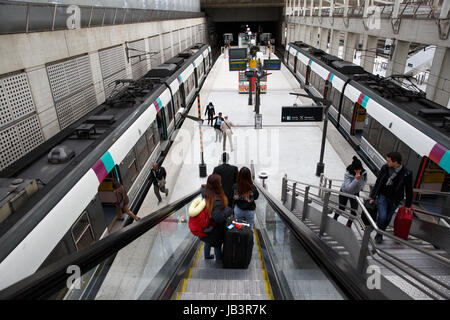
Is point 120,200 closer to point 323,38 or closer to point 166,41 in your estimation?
point 166,41

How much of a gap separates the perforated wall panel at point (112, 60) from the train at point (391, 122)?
32.2ft

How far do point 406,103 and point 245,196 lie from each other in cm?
728

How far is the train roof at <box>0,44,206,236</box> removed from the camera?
4105 millimetres

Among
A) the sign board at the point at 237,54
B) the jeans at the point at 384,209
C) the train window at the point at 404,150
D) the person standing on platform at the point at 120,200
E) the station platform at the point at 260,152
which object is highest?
the sign board at the point at 237,54

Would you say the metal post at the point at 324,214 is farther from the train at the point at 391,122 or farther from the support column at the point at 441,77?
the support column at the point at 441,77

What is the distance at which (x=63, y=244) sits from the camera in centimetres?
434

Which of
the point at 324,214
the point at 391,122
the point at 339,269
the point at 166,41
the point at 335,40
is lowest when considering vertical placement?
the point at 324,214

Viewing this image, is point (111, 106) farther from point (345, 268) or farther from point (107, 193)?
point (345, 268)

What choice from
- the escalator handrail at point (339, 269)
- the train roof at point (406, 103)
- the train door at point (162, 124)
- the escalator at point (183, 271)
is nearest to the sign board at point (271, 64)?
the train roof at point (406, 103)

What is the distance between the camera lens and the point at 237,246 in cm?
379

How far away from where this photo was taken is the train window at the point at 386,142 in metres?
8.63

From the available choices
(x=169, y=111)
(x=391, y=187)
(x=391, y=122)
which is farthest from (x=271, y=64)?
(x=391, y=187)

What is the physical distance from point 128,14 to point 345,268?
15.9 metres

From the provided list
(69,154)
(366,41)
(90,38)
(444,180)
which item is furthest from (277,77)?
(69,154)
